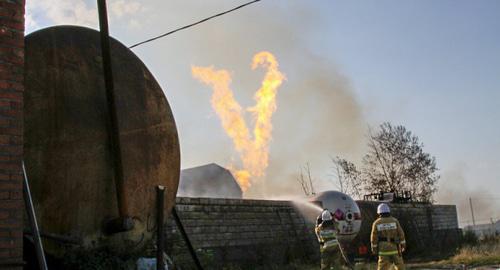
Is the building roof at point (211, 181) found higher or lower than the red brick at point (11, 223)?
higher

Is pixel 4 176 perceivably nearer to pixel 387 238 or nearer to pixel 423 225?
pixel 387 238

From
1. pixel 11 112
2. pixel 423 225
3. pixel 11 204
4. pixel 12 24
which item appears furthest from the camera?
pixel 423 225

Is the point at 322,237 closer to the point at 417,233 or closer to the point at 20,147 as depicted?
the point at 20,147

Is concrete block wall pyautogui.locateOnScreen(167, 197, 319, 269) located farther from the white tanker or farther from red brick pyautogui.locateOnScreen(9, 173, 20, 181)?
red brick pyautogui.locateOnScreen(9, 173, 20, 181)

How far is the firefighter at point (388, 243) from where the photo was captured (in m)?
9.50

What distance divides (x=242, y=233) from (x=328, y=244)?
322 centimetres

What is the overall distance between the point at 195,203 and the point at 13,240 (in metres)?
8.69

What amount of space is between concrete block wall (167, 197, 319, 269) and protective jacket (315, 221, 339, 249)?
2.57 metres

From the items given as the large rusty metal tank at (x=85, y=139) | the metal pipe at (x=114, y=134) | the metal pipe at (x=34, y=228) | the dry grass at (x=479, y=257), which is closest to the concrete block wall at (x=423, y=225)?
the dry grass at (x=479, y=257)

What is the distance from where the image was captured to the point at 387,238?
962 cm

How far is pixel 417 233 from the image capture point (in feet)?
74.7

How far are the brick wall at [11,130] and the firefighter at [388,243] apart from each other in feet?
22.7

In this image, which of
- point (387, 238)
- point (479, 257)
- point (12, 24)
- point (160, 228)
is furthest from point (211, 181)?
point (12, 24)

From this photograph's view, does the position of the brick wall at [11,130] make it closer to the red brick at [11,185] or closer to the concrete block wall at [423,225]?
the red brick at [11,185]
